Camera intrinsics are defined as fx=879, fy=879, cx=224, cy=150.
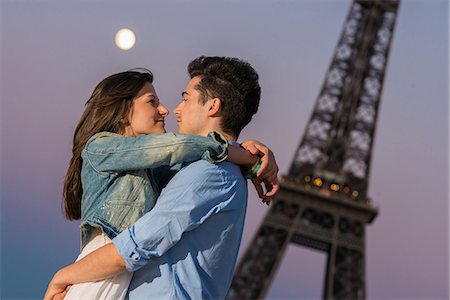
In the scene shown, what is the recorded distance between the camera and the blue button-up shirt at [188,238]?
8.59 ft

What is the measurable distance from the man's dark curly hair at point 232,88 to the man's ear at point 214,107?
0.02m

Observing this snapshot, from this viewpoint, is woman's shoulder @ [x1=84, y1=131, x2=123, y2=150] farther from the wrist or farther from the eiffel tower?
the eiffel tower

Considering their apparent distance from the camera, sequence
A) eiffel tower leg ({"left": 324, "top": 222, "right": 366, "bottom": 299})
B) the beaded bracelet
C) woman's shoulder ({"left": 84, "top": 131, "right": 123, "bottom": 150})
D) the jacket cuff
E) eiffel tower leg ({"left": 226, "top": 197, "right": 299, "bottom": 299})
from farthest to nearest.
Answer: eiffel tower leg ({"left": 324, "top": 222, "right": 366, "bottom": 299}), eiffel tower leg ({"left": 226, "top": 197, "right": 299, "bottom": 299}), the beaded bracelet, woman's shoulder ({"left": 84, "top": 131, "right": 123, "bottom": 150}), the jacket cuff

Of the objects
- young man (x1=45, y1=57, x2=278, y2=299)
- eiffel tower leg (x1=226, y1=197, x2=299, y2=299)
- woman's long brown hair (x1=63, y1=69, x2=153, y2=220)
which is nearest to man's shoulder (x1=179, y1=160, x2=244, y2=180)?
young man (x1=45, y1=57, x2=278, y2=299)

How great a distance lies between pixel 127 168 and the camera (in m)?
2.81

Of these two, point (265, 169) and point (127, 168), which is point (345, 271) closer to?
point (265, 169)

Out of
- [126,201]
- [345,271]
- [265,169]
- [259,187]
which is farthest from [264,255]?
[126,201]

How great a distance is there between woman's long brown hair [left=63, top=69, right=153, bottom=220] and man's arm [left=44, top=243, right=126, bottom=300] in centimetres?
39

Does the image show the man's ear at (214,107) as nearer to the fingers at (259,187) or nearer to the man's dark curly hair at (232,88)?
the man's dark curly hair at (232,88)

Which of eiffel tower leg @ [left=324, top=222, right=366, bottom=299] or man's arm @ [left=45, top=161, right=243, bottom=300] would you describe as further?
eiffel tower leg @ [left=324, top=222, right=366, bottom=299]

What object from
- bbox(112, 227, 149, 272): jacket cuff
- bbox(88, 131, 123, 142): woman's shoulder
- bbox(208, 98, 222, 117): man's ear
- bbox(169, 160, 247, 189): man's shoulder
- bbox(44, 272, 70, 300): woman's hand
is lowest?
bbox(44, 272, 70, 300): woman's hand

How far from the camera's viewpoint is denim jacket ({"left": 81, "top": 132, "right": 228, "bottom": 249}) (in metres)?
2.78

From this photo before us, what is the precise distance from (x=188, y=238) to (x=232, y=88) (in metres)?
0.56

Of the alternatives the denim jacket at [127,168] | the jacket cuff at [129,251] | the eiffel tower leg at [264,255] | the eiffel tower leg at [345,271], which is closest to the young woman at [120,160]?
the denim jacket at [127,168]
